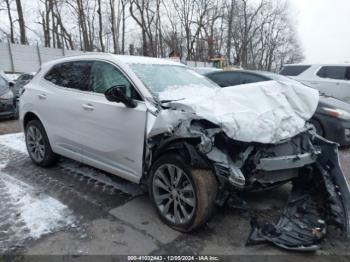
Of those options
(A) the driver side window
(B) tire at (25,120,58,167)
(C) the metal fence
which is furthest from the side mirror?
(C) the metal fence

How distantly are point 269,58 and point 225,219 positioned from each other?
6219 cm

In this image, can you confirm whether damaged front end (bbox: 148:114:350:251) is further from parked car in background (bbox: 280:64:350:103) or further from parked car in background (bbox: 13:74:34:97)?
parked car in background (bbox: 13:74:34:97)

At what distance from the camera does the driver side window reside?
3.65m

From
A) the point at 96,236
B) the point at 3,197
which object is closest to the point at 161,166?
the point at 96,236

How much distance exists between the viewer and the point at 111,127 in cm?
369

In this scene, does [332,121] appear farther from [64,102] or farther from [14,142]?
[14,142]

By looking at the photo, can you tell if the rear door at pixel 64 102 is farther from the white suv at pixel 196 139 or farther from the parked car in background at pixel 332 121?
the parked car in background at pixel 332 121

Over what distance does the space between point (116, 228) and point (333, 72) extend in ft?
33.0

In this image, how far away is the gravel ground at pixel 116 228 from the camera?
2932 millimetres

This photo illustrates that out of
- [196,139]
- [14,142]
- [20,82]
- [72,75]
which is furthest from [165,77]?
[20,82]

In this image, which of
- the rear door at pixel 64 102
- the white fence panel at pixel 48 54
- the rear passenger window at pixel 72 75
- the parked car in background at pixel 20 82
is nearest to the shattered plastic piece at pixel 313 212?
the rear door at pixel 64 102

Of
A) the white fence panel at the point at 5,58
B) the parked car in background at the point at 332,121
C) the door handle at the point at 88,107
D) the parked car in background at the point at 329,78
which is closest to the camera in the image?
the door handle at the point at 88,107

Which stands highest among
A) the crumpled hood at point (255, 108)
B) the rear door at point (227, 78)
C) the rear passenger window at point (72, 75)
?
the rear passenger window at point (72, 75)

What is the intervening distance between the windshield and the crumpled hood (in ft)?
0.47
